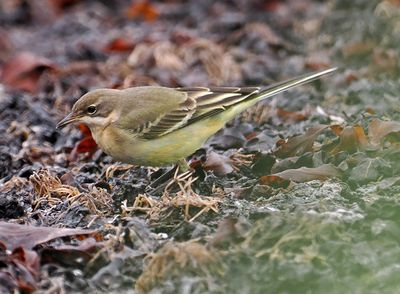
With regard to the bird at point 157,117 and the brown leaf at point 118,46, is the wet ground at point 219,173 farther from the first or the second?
the bird at point 157,117

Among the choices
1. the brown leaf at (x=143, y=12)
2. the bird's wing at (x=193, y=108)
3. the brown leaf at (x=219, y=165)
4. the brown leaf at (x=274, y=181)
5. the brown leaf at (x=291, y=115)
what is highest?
the bird's wing at (x=193, y=108)

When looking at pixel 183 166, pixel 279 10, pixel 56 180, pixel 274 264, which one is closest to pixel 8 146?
pixel 56 180

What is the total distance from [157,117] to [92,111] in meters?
0.59

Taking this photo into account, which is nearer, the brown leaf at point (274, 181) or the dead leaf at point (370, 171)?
the dead leaf at point (370, 171)

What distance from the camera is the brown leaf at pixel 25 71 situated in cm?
1042

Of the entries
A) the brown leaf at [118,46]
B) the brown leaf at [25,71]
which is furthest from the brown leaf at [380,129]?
the brown leaf at [118,46]

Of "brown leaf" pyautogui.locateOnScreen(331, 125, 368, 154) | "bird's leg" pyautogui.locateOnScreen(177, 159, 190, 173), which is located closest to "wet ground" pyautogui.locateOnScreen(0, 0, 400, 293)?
"brown leaf" pyautogui.locateOnScreen(331, 125, 368, 154)

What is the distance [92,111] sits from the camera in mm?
7559

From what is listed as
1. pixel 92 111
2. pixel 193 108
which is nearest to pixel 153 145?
pixel 193 108

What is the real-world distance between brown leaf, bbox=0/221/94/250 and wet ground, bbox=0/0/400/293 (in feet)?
0.05

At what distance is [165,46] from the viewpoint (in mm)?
11461

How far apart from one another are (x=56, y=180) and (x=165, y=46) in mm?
4595

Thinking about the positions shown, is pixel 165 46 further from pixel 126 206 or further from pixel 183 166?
pixel 126 206

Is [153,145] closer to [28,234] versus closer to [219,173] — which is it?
[219,173]
